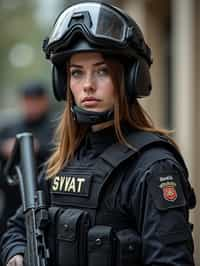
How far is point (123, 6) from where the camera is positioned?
693cm

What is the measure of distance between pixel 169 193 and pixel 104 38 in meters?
0.61

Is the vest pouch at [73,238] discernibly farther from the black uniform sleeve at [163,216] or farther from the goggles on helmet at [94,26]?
the goggles on helmet at [94,26]

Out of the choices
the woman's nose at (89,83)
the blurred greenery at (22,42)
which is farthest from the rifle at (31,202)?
the blurred greenery at (22,42)

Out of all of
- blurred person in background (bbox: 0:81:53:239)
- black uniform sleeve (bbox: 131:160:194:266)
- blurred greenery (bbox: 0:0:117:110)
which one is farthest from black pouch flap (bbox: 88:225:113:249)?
blurred greenery (bbox: 0:0:117:110)

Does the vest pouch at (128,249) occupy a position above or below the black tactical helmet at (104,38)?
below

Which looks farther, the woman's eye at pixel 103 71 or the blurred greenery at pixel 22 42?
the blurred greenery at pixel 22 42

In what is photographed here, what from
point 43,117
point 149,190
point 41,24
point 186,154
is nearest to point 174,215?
point 149,190

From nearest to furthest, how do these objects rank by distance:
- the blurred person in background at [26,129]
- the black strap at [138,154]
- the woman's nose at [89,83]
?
the black strap at [138,154]
the woman's nose at [89,83]
the blurred person in background at [26,129]

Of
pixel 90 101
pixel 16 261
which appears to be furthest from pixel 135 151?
pixel 16 261

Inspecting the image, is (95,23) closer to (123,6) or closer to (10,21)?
(123,6)

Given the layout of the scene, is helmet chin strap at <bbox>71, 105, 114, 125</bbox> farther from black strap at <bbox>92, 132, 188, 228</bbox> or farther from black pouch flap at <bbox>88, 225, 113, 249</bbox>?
black pouch flap at <bbox>88, 225, 113, 249</bbox>

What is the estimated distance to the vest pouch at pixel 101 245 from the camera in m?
2.44

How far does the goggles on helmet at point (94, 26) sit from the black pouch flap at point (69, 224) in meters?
0.62

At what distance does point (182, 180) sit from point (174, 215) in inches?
6.5
